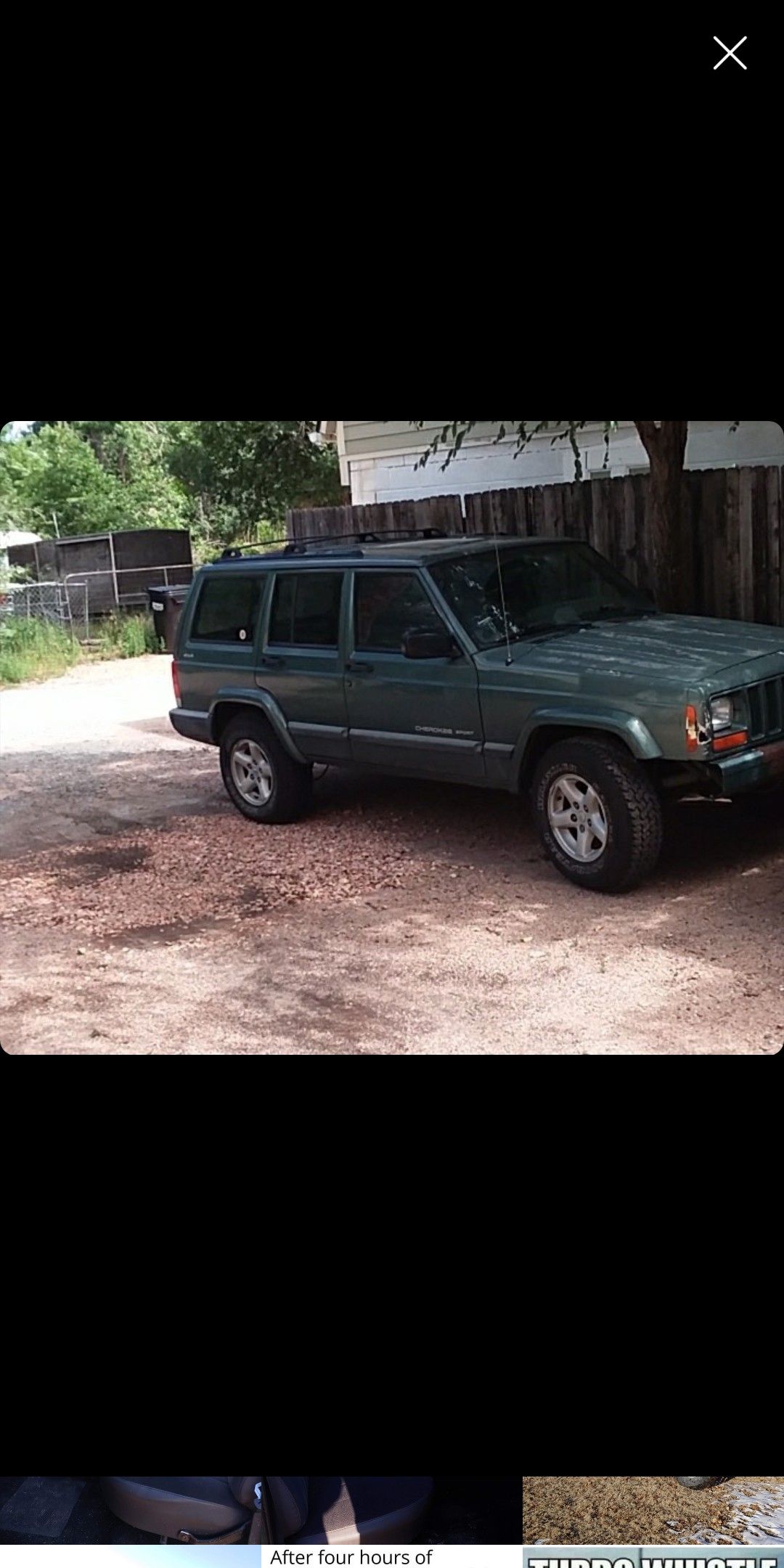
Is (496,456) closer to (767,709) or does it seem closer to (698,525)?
(698,525)

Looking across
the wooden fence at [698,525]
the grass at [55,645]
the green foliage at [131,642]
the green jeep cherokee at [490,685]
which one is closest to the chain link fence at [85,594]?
the grass at [55,645]

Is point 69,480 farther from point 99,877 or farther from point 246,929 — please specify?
point 246,929

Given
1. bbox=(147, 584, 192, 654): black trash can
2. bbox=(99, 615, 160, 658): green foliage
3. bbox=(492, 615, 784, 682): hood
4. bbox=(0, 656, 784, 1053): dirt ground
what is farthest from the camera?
bbox=(99, 615, 160, 658): green foliage

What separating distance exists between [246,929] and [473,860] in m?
1.11

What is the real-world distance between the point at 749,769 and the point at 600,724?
579 millimetres

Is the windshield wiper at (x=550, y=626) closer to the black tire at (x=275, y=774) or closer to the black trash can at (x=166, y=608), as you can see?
the black tire at (x=275, y=774)

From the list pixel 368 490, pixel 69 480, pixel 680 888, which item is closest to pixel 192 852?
pixel 680 888

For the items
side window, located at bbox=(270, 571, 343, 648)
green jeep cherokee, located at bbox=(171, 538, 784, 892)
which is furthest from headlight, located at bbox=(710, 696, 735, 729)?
side window, located at bbox=(270, 571, 343, 648)

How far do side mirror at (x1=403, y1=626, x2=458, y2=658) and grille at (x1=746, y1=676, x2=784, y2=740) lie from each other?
4.42 feet

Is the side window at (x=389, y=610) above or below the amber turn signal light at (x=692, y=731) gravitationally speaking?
above

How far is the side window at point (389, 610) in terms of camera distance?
6.29 m

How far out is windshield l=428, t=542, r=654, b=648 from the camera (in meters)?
6.12

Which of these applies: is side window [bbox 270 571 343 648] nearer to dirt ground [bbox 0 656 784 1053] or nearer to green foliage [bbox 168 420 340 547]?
dirt ground [bbox 0 656 784 1053]

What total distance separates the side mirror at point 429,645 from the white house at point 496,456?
323cm
